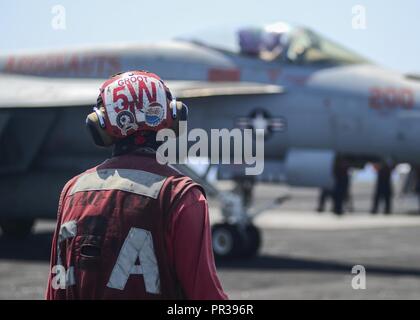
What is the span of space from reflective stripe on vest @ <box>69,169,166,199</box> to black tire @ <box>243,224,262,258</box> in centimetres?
898

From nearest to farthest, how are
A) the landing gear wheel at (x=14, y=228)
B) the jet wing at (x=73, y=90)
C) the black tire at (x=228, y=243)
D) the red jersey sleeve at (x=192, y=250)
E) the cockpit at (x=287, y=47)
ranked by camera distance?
the red jersey sleeve at (x=192, y=250) < the jet wing at (x=73, y=90) < the black tire at (x=228, y=243) < the cockpit at (x=287, y=47) < the landing gear wheel at (x=14, y=228)

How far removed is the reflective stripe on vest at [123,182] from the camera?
255 cm

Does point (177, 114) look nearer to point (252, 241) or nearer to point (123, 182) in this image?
point (123, 182)

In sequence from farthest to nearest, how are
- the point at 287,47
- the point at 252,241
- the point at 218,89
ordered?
the point at 287,47, the point at 252,241, the point at 218,89

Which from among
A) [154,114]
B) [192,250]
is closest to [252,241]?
[154,114]

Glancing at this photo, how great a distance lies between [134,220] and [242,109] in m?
8.96

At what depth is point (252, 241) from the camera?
1177 centimetres

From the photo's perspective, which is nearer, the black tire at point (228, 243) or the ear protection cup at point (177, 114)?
the ear protection cup at point (177, 114)

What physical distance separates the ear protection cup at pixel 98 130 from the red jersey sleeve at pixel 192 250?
424mm

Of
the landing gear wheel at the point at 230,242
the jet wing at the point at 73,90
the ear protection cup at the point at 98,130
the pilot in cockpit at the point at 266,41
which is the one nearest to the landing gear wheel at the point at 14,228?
the jet wing at the point at 73,90

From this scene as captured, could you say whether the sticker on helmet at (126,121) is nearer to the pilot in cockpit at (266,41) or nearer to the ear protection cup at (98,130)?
the ear protection cup at (98,130)

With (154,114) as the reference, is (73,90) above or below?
below

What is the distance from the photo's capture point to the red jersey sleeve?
2471 mm
